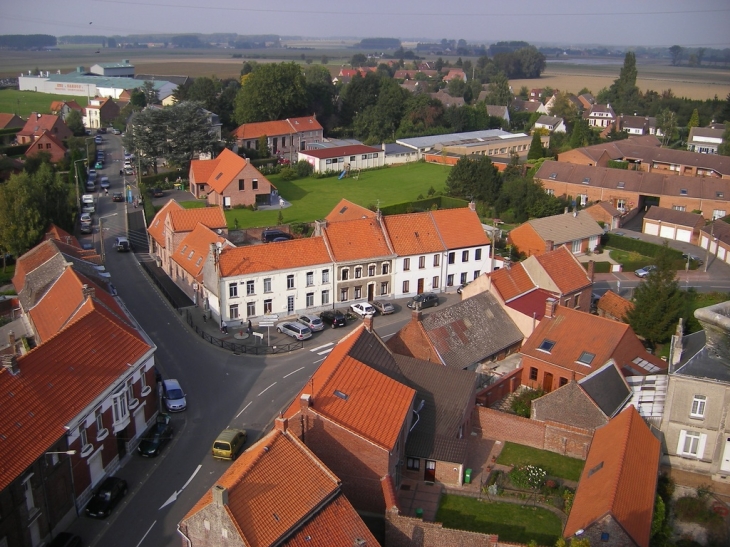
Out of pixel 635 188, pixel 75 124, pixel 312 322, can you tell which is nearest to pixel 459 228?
pixel 312 322

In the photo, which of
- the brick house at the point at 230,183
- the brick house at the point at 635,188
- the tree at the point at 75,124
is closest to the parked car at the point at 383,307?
the brick house at the point at 230,183

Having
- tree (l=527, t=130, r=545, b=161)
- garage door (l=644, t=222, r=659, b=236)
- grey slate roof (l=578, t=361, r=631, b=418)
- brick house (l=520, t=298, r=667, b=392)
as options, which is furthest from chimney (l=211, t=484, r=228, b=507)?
tree (l=527, t=130, r=545, b=161)

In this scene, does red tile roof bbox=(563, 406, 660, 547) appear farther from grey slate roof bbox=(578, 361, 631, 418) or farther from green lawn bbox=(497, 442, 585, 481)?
green lawn bbox=(497, 442, 585, 481)

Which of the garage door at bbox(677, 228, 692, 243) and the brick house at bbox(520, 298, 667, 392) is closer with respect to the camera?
the brick house at bbox(520, 298, 667, 392)

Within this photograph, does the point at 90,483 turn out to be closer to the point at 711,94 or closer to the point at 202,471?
the point at 202,471

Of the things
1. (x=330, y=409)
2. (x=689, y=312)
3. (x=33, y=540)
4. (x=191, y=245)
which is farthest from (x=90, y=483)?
(x=689, y=312)
